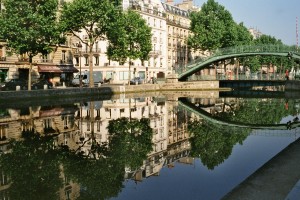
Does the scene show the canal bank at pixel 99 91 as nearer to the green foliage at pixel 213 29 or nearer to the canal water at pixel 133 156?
the canal water at pixel 133 156

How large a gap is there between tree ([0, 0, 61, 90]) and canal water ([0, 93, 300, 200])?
62.0ft

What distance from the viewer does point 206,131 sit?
1873cm

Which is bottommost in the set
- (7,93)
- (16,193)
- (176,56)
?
(16,193)

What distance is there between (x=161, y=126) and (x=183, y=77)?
4695 cm

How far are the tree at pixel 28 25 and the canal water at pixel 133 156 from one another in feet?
62.0

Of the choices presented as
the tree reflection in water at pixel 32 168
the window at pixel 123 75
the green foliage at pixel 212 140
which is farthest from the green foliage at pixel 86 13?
the tree reflection in water at pixel 32 168

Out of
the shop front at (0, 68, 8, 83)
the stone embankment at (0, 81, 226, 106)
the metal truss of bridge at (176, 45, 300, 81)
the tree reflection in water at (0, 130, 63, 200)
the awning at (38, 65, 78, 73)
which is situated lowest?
the tree reflection in water at (0, 130, 63, 200)

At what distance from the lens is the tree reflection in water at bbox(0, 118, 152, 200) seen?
9445 millimetres

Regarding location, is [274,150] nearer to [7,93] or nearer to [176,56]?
[7,93]

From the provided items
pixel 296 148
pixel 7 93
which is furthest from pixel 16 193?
pixel 7 93

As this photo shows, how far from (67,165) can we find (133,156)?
2.61 m

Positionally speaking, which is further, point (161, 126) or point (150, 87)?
point (150, 87)

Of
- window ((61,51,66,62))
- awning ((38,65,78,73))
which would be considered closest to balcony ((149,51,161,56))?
window ((61,51,66,62))

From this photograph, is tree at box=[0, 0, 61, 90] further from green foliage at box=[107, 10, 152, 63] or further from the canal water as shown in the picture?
the canal water
